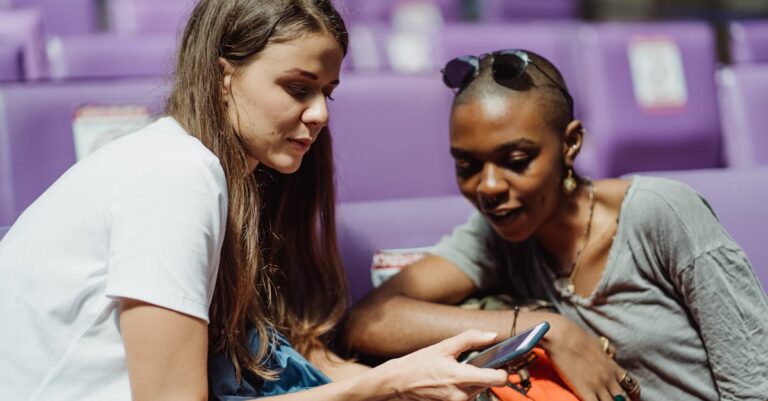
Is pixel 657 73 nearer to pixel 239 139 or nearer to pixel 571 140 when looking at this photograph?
pixel 571 140

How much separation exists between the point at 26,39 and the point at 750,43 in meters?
2.52

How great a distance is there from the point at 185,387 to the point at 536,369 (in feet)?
1.86

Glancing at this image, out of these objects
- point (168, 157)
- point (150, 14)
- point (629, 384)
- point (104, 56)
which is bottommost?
point (629, 384)

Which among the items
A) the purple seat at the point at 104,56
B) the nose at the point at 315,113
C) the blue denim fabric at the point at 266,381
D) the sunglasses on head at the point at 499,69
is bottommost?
the blue denim fabric at the point at 266,381

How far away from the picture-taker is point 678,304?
1.51m

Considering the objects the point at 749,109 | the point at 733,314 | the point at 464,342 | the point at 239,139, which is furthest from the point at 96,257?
the point at 749,109

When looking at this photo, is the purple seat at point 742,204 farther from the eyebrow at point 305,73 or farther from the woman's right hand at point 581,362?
the eyebrow at point 305,73

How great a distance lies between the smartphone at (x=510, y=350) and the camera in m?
1.16

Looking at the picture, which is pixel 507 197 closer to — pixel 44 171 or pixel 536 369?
pixel 536 369

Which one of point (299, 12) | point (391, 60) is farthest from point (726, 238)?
point (391, 60)

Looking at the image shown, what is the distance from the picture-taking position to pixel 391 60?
11.3 ft

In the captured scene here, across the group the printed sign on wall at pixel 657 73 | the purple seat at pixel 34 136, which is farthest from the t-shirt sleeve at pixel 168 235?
the printed sign on wall at pixel 657 73

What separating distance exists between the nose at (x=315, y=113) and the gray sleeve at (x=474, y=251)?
43cm

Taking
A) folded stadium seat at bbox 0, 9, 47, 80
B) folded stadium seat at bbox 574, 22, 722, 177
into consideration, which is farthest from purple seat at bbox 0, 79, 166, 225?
folded stadium seat at bbox 574, 22, 722, 177
